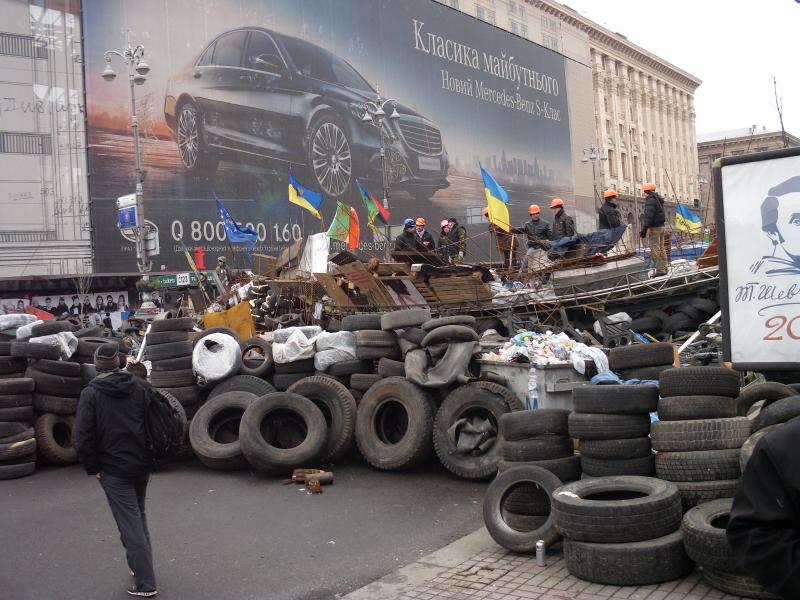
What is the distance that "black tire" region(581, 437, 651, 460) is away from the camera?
650 cm

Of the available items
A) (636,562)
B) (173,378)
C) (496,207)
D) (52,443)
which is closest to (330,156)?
(496,207)

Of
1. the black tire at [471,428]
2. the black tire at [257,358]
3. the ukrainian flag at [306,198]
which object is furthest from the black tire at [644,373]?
the ukrainian flag at [306,198]

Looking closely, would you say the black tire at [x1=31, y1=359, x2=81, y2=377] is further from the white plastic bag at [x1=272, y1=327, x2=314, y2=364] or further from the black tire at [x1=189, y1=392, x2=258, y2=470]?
the white plastic bag at [x1=272, y1=327, x2=314, y2=364]

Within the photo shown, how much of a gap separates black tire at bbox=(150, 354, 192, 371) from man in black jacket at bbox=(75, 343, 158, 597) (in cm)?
531

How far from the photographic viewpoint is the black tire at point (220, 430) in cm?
966

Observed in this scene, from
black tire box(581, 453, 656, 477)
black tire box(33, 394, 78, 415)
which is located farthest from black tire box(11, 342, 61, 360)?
black tire box(581, 453, 656, 477)

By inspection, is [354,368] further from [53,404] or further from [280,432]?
[53,404]

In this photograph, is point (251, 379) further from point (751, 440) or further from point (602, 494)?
point (751, 440)

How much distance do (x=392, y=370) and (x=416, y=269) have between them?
16.4ft

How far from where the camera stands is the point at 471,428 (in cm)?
896

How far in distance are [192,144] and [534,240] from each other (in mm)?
29449

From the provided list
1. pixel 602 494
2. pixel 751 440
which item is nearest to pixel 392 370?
pixel 602 494

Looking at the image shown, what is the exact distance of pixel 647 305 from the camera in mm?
14414

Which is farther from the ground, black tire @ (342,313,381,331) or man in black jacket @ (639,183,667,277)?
man in black jacket @ (639,183,667,277)
